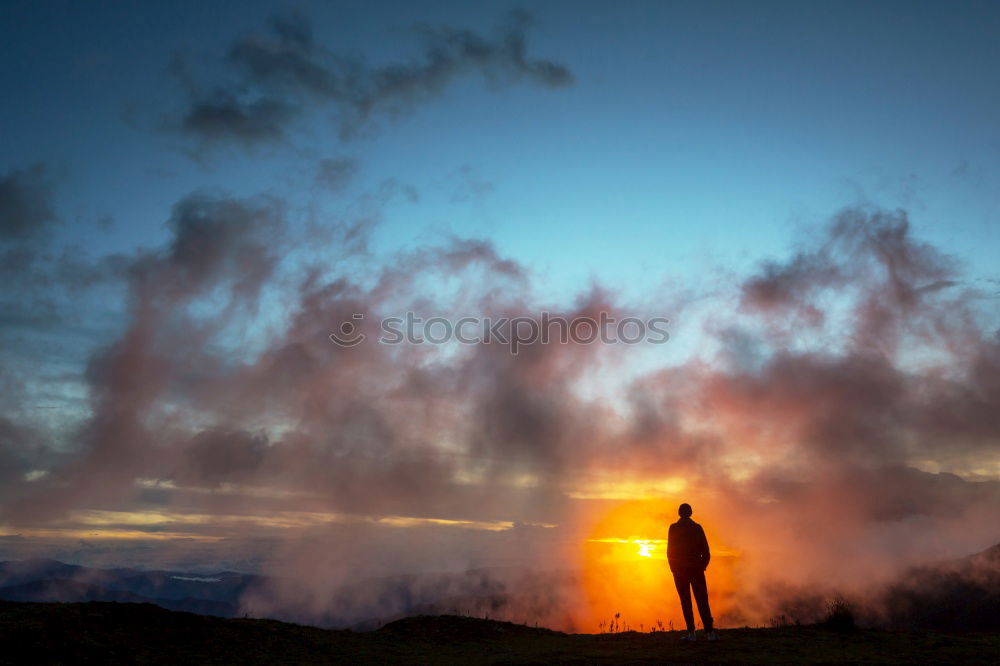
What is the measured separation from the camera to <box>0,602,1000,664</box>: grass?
41.5 feet

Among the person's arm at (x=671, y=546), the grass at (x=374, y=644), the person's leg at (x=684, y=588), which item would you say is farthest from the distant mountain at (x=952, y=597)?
the person's arm at (x=671, y=546)

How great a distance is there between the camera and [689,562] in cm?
1694

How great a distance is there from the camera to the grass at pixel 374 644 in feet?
41.5

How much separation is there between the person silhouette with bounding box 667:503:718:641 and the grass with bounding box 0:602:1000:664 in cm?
78

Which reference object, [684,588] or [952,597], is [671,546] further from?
[952,597]

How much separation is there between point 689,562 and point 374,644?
822 cm

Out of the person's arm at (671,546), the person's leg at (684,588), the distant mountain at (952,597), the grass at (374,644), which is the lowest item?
the distant mountain at (952,597)

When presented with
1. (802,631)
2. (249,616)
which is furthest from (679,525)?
(249,616)

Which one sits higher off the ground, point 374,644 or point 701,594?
point 701,594

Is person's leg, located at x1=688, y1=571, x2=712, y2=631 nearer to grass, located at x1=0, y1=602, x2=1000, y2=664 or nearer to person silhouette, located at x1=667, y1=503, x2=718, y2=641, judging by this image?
person silhouette, located at x1=667, y1=503, x2=718, y2=641

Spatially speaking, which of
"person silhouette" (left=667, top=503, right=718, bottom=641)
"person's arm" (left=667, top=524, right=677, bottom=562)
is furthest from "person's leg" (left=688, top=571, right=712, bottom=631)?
"person's arm" (left=667, top=524, right=677, bottom=562)

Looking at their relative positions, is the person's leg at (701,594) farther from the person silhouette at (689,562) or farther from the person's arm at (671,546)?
the person's arm at (671,546)

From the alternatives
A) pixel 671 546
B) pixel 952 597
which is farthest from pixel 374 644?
pixel 952 597

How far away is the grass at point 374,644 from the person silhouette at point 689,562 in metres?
0.78
